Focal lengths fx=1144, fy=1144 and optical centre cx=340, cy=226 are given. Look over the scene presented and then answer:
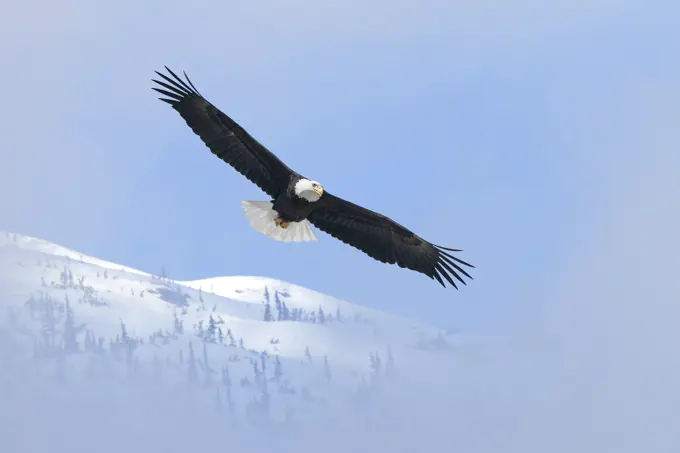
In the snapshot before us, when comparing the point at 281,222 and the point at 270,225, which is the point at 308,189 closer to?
the point at 281,222

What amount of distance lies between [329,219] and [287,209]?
793mm

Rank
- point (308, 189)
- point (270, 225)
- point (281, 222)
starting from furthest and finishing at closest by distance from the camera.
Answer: point (270, 225), point (281, 222), point (308, 189)

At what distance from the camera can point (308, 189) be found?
1470 centimetres

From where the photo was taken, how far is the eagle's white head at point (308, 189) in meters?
14.7

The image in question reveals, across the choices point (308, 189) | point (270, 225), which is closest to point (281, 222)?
point (270, 225)

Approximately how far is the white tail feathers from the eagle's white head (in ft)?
2.90

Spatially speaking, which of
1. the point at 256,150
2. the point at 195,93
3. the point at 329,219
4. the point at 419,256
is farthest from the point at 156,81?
the point at 419,256

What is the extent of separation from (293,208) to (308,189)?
509mm

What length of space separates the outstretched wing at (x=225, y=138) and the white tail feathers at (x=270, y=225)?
685 mm

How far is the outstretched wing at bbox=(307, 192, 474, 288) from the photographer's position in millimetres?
15633

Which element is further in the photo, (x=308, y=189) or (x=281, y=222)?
(x=281, y=222)

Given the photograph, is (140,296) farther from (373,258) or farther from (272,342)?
(373,258)

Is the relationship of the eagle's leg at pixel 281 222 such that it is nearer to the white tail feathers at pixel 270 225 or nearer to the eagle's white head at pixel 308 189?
the white tail feathers at pixel 270 225

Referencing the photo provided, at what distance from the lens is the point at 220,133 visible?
585 inches
